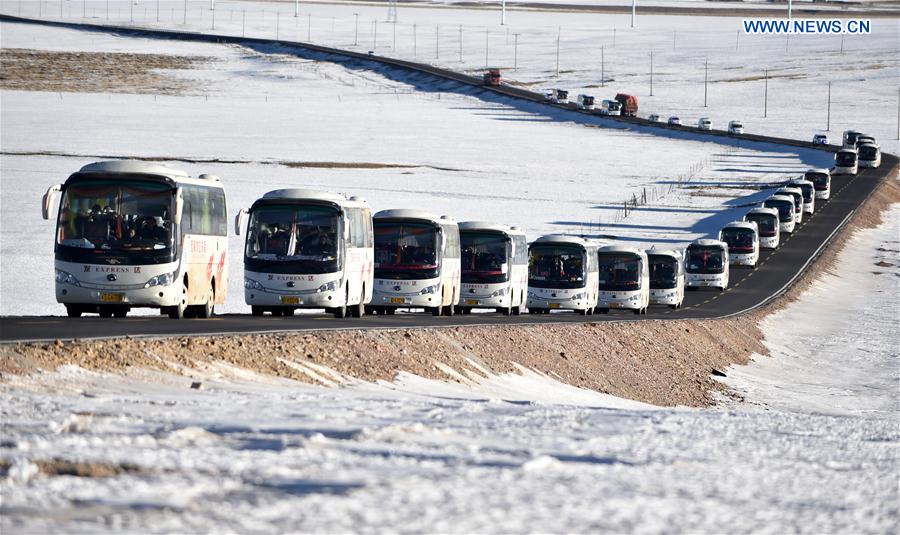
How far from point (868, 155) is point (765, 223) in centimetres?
4081

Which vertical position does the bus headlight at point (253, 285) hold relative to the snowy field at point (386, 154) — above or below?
below

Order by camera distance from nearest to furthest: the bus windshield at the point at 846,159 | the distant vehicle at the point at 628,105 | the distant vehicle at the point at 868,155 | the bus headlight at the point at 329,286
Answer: the bus headlight at the point at 329,286 < the bus windshield at the point at 846,159 < the distant vehicle at the point at 868,155 < the distant vehicle at the point at 628,105

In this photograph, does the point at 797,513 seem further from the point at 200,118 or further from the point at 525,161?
the point at 200,118

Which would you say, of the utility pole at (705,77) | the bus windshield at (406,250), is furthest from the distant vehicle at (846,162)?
the bus windshield at (406,250)

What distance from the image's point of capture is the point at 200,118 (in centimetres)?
12431

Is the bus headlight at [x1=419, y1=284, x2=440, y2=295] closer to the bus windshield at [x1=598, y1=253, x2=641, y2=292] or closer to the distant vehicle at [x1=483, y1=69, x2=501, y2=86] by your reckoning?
the bus windshield at [x1=598, y1=253, x2=641, y2=292]

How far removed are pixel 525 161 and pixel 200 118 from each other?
32393 mm

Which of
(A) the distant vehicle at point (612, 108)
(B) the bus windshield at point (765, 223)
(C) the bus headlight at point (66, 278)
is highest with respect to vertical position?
(A) the distant vehicle at point (612, 108)

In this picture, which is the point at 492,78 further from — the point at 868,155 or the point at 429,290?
the point at 429,290

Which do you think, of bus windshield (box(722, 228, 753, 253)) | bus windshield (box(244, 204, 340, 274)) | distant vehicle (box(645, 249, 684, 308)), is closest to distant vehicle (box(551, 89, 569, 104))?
bus windshield (box(722, 228, 753, 253))

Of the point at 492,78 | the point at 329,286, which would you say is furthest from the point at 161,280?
the point at 492,78

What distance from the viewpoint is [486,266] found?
43000mm

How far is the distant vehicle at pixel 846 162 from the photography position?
348ft

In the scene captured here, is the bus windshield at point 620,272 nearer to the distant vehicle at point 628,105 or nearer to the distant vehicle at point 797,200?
the distant vehicle at point 797,200
